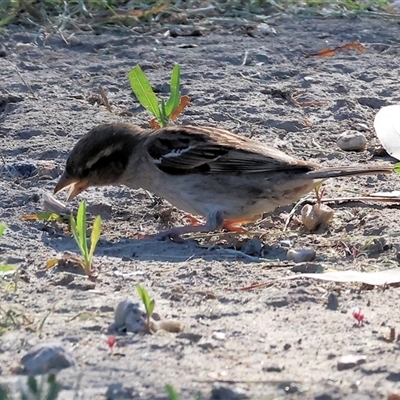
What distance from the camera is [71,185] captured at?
689 centimetres

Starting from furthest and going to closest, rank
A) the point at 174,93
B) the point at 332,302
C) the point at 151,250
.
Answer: the point at 174,93
the point at 151,250
the point at 332,302

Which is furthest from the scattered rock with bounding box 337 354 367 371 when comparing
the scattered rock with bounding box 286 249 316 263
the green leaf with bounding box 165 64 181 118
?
the green leaf with bounding box 165 64 181 118

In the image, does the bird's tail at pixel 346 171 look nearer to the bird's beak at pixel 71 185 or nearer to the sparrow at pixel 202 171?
the sparrow at pixel 202 171

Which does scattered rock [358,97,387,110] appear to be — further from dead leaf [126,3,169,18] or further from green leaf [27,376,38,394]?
green leaf [27,376,38,394]

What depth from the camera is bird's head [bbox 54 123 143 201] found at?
681 cm

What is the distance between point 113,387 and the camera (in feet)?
12.9

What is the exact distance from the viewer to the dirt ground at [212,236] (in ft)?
13.7

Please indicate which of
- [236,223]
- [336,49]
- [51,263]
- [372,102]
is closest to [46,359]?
[51,263]

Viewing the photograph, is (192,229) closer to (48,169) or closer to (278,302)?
(48,169)

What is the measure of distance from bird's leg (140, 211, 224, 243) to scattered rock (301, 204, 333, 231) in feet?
1.63

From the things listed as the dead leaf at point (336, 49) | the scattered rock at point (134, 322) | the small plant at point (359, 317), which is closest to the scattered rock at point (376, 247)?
the small plant at point (359, 317)

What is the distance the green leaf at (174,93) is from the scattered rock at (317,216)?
1248 mm

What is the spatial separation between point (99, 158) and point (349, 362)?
3069 millimetres

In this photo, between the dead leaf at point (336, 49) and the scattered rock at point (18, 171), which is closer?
the scattered rock at point (18, 171)
